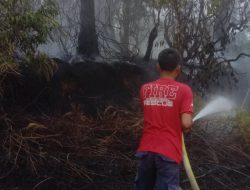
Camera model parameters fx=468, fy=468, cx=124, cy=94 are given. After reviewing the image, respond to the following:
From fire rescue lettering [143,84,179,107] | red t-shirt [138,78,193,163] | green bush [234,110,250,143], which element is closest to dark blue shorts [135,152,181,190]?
red t-shirt [138,78,193,163]

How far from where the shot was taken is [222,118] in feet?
28.5

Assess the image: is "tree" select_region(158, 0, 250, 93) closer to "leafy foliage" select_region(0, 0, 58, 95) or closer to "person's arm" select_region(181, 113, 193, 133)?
"leafy foliage" select_region(0, 0, 58, 95)

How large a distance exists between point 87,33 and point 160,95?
21.2 ft

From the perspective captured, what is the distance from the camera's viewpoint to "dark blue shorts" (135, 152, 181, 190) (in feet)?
13.9

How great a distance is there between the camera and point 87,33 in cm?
1047

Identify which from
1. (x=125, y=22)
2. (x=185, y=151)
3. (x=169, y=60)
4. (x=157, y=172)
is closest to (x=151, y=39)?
(x=125, y=22)

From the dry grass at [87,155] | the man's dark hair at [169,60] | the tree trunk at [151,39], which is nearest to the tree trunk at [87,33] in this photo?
the tree trunk at [151,39]

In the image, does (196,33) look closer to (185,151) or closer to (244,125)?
(244,125)

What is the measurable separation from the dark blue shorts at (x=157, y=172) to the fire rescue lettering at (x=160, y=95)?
0.47 meters

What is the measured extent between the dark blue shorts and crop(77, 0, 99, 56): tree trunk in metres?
6.11

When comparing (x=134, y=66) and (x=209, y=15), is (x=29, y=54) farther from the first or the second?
(x=209, y=15)

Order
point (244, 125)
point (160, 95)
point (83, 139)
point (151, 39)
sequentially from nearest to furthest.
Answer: point (160, 95), point (83, 139), point (244, 125), point (151, 39)

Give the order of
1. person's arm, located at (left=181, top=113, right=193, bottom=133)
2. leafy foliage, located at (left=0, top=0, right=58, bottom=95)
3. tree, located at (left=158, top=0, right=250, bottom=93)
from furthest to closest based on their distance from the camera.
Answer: tree, located at (left=158, top=0, right=250, bottom=93) < leafy foliage, located at (left=0, top=0, right=58, bottom=95) < person's arm, located at (left=181, top=113, right=193, bottom=133)

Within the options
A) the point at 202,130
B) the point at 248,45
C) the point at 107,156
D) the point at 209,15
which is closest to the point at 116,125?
the point at 107,156
